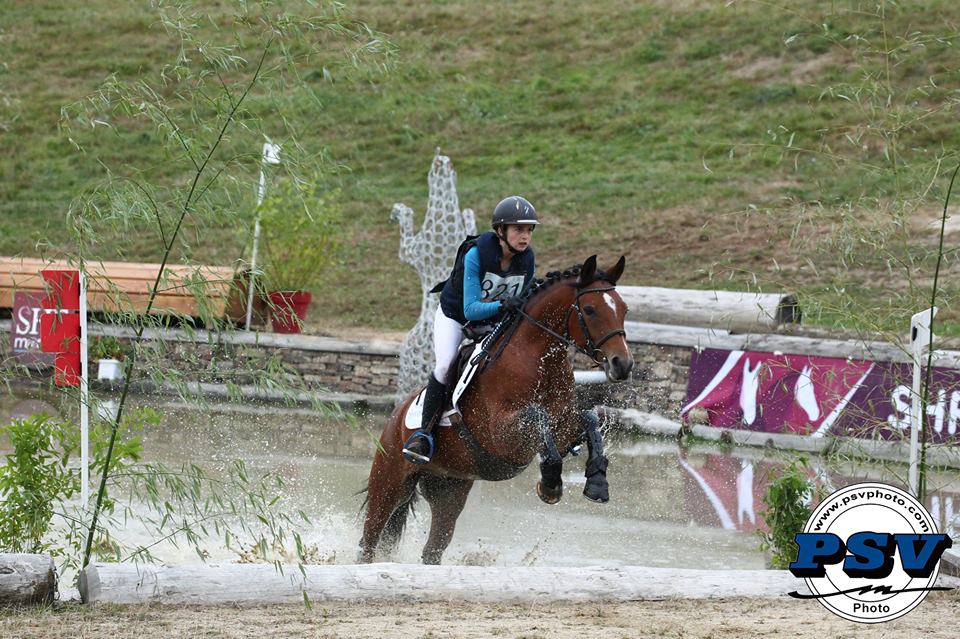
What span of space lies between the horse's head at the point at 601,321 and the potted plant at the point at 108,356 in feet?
25.6

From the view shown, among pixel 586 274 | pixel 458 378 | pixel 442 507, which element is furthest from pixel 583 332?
pixel 442 507

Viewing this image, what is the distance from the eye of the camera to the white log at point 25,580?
177 inches

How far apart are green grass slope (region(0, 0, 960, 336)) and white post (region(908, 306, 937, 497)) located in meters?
8.29

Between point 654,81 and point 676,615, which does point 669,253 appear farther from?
point 676,615

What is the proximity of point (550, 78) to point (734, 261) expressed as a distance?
33.7 ft

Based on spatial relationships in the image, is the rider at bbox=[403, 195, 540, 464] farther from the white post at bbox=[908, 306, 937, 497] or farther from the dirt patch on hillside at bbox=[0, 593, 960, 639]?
the white post at bbox=[908, 306, 937, 497]

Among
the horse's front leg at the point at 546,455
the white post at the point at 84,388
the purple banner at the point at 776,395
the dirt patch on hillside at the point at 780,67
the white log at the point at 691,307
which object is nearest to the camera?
the white post at the point at 84,388

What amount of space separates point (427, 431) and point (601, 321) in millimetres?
1145

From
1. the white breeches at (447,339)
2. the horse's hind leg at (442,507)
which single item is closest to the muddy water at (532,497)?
the horse's hind leg at (442,507)

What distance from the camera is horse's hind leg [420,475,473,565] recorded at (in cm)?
653

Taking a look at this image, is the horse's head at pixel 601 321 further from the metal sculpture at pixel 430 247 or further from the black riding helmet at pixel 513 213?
the metal sculpture at pixel 430 247

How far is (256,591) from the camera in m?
4.71

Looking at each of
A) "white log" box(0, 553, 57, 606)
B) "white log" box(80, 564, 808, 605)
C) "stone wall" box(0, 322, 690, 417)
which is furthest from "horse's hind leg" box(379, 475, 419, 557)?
"stone wall" box(0, 322, 690, 417)

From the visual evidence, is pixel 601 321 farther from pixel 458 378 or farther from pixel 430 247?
pixel 430 247
